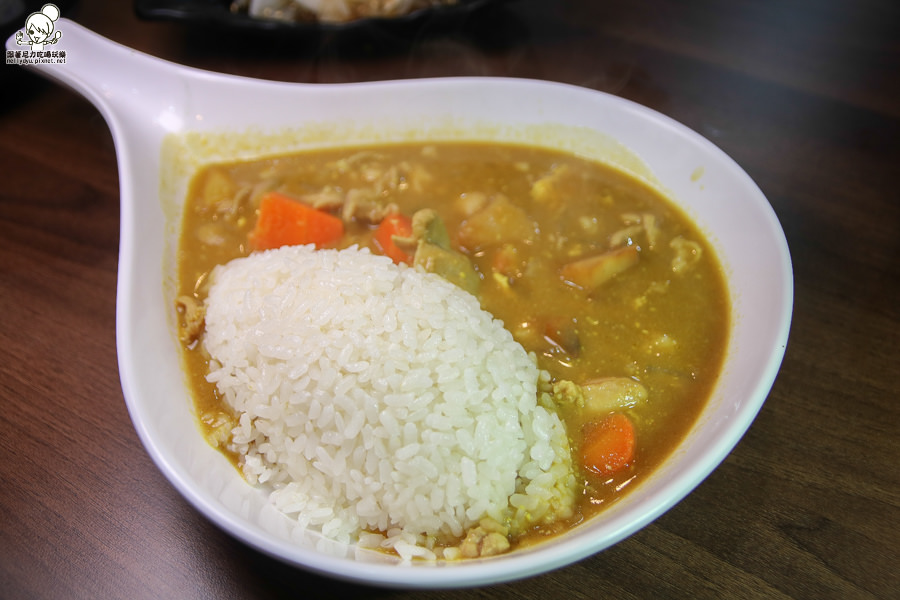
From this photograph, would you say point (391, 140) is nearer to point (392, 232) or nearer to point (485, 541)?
point (392, 232)

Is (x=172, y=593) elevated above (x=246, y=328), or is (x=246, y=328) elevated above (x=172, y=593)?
(x=246, y=328)

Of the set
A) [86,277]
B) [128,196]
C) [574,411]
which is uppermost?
[128,196]

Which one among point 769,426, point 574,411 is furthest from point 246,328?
point 769,426

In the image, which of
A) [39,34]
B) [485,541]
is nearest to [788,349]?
[485,541]

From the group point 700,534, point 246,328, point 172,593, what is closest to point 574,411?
point 700,534

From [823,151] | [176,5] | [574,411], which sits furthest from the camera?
[176,5]

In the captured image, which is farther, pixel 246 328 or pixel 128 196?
pixel 128 196

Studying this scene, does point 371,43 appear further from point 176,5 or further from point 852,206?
point 852,206

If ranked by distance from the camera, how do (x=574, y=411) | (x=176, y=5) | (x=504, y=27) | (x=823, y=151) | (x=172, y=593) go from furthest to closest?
(x=504, y=27)
(x=176, y=5)
(x=823, y=151)
(x=574, y=411)
(x=172, y=593)
